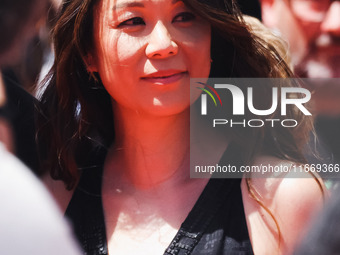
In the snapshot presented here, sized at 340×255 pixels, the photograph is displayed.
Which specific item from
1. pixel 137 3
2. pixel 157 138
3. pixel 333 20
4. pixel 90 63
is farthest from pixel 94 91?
pixel 333 20

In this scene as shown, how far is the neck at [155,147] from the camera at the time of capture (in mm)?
1408

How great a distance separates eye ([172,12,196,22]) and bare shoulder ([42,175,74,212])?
0.51m

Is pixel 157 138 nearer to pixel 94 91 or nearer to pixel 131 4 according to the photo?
pixel 94 91

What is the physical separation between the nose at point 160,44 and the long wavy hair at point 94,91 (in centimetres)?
8

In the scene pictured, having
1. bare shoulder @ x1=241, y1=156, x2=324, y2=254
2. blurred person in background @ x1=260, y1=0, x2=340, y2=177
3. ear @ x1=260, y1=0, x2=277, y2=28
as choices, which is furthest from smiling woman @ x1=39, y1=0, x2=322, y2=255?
ear @ x1=260, y1=0, x2=277, y2=28

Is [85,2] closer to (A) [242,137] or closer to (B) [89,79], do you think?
(B) [89,79]

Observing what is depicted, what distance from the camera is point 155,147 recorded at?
4.68 feet

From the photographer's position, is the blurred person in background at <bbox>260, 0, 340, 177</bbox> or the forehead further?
the blurred person in background at <bbox>260, 0, 340, 177</bbox>

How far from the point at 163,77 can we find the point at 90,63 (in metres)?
0.22

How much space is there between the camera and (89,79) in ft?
4.71

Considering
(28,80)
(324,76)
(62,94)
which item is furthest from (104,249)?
(324,76)

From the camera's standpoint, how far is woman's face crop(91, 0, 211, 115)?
127 cm

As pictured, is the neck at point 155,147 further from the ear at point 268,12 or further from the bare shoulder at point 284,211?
the ear at point 268,12

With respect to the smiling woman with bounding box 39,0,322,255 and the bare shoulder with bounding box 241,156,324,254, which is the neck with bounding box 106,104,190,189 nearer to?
the smiling woman with bounding box 39,0,322,255
